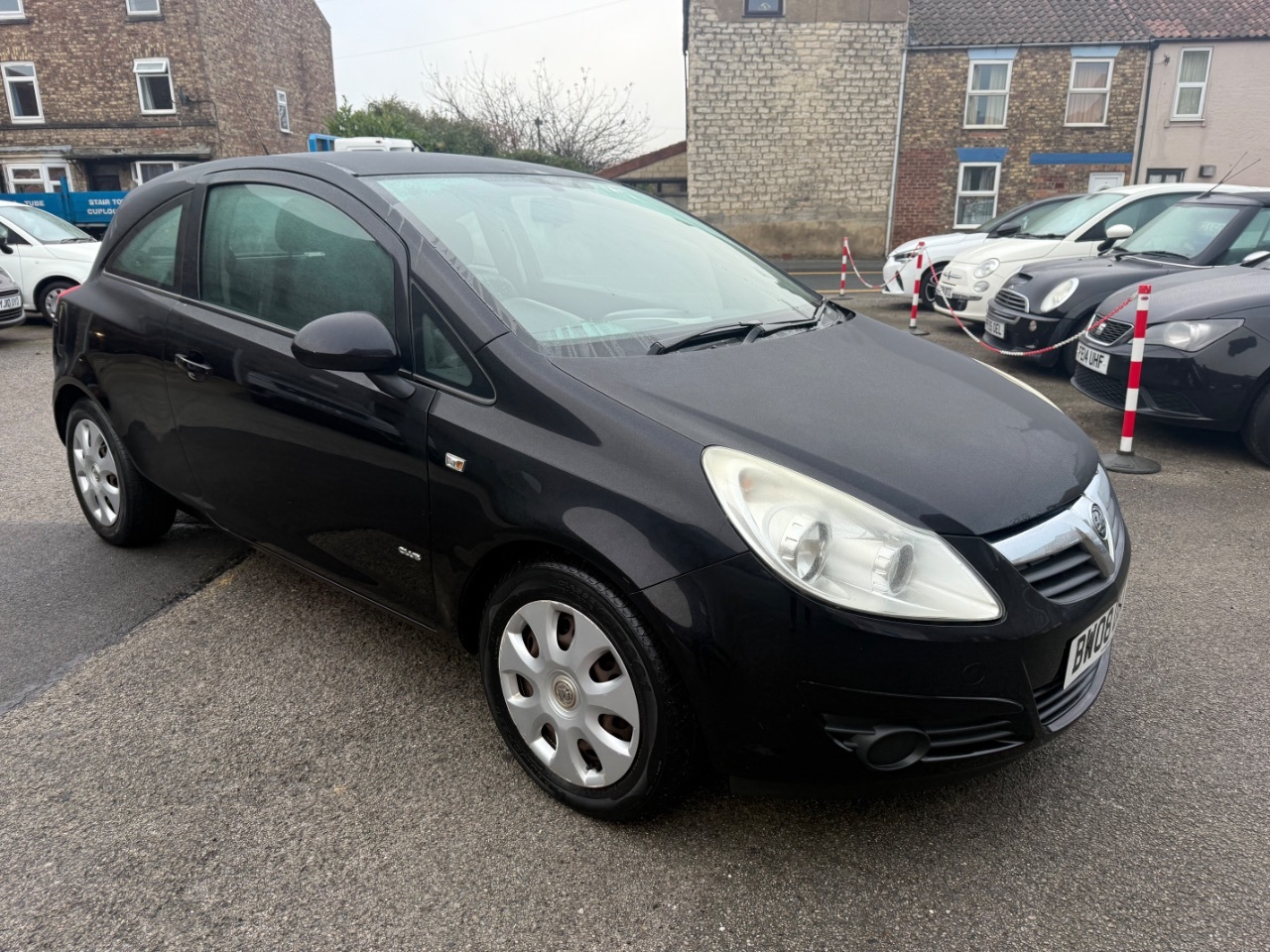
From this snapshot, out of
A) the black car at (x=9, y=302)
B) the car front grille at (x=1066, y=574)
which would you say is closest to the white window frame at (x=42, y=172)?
the black car at (x=9, y=302)

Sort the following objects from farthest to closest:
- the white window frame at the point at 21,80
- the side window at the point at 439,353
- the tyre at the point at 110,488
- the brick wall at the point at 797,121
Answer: the white window frame at the point at 21,80
the brick wall at the point at 797,121
the tyre at the point at 110,488
the side window at the point at 439,353

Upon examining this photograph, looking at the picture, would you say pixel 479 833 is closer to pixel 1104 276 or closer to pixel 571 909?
pixel 571 909

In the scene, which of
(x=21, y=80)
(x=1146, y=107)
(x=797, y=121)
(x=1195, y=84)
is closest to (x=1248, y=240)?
(x=797, y=121)

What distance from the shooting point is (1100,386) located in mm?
5758

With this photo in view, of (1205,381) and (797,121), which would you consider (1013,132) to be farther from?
(1205,381)

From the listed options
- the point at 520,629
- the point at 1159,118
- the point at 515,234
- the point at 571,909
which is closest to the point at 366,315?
the point at 515,234

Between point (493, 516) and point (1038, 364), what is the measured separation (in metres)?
6.92

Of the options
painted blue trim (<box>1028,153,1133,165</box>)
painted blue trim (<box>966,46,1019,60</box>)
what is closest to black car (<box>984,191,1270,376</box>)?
painted blue trim (<box>966,46,1019,60</box>)

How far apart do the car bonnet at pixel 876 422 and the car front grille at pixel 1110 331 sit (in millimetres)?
3426

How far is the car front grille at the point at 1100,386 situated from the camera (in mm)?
5594

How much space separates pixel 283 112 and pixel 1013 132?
2272 centimetres

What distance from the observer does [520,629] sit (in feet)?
7.55

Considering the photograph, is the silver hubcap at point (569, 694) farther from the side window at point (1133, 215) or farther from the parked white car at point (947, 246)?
the parked white car at point (947, 246)

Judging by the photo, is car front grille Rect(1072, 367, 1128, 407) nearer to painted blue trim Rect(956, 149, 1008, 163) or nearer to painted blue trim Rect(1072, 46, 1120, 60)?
painted blue trim Rect(956, 149, 1008, 163)
